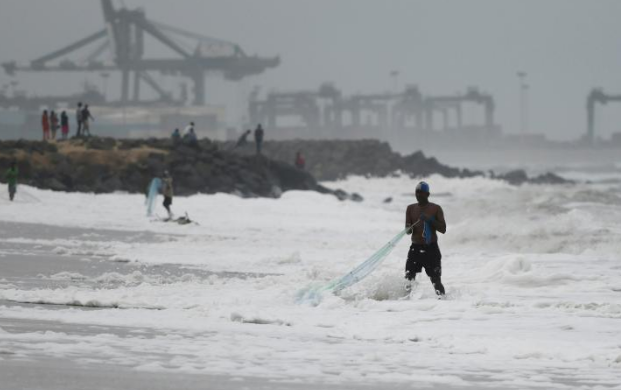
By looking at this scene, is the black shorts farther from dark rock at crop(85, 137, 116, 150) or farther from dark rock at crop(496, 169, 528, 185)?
dark rock at crop(496, 169, 528, 185)

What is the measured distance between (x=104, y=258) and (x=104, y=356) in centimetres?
900

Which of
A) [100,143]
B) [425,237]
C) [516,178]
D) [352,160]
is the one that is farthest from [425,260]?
[352,160]

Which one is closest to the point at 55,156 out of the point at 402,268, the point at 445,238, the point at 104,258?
the point at 445,238

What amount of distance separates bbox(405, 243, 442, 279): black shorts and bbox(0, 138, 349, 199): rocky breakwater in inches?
918

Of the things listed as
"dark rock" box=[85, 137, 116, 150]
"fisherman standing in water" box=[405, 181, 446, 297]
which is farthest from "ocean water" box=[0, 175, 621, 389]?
"dark rock" box=[85, 137, 116, 150]

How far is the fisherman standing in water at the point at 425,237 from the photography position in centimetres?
1130

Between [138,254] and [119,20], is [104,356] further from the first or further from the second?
[119,20]

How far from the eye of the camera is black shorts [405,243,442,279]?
445 inches

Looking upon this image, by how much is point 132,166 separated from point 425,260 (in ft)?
85.4

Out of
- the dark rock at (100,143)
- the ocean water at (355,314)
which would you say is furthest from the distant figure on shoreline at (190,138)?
the ocean water at (355,314)

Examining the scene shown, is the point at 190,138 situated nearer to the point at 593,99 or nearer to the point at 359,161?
the point at 359,161

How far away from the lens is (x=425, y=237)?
11.3 m

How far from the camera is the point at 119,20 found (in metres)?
164

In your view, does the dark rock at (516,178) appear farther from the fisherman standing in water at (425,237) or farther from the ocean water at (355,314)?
the fisherman standing in water at (425,237)
